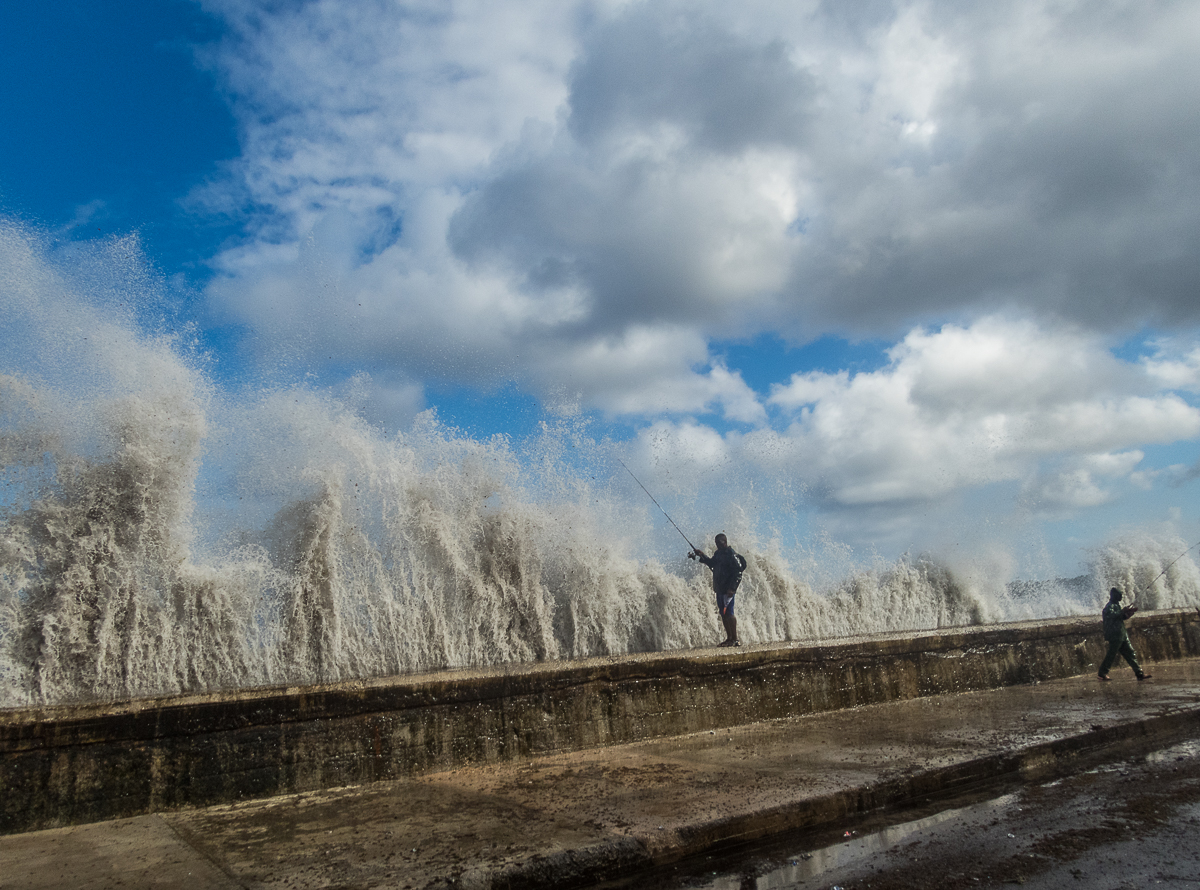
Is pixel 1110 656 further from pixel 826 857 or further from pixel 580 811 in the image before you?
pixel 580 811

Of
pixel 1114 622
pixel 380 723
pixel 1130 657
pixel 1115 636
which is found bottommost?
pixel 1130 657

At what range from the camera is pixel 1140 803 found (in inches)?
155

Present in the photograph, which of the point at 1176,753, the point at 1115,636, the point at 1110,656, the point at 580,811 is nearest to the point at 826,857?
the point at 580,811

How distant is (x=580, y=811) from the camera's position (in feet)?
12.5

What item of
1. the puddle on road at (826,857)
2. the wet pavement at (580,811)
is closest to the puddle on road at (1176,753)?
the wet pavement at (580,811)

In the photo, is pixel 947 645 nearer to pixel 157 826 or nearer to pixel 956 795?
pixel 956 795

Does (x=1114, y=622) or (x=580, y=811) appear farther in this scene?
(x=1114, y=622)

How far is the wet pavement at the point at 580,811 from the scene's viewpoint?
123 inches

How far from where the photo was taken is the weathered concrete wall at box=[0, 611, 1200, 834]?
3.94 meters

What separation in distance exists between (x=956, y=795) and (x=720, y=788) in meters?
1.53

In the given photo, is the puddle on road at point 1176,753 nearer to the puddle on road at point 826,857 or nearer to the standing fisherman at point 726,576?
the puddle on road at point 826,857

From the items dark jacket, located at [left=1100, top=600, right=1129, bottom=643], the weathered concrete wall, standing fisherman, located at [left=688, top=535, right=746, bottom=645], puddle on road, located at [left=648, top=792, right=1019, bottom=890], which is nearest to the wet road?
puddle on road, located at [left=648, top=792, right=1019, bottom=890]

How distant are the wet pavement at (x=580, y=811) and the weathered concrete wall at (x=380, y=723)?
0.14 m

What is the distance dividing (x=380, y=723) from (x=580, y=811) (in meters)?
1.67
